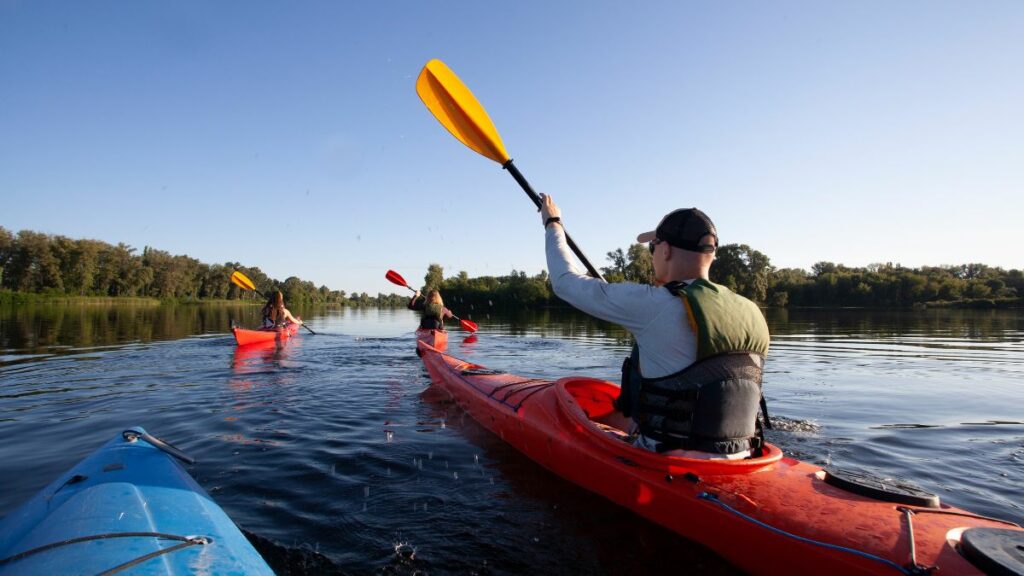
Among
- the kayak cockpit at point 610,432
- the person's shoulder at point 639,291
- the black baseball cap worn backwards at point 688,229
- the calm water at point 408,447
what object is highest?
the black baseball cap worn backwards at point 688,229

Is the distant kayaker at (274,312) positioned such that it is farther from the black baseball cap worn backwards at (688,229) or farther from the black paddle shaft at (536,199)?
the black baseball cap worn backwards at (688,229)

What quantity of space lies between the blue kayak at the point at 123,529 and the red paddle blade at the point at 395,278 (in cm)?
1429

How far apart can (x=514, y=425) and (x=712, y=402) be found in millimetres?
2582

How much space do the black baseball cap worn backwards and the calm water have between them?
185 centimetres

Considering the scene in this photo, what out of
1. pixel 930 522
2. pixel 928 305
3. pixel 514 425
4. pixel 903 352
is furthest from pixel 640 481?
pixel 928 305

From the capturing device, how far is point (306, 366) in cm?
1138

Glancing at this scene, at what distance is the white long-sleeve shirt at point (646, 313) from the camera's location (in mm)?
2854

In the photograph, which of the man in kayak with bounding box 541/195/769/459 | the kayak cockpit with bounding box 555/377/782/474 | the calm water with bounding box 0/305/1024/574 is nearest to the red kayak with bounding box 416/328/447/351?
the calm water with bounding box 0/305/1024/574

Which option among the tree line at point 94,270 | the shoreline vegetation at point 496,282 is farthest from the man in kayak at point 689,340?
the tree line at point 94,270

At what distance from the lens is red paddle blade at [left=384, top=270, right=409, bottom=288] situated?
17.4 meters

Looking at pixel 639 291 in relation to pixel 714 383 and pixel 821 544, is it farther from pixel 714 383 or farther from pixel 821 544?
pixel 821 544

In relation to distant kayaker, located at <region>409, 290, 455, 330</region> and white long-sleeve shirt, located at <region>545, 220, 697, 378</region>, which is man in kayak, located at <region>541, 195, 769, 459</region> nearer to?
white long-sleeve shirt, located at <region>545, 220, 697, 378</region>

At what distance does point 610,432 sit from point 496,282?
8043 centimetres

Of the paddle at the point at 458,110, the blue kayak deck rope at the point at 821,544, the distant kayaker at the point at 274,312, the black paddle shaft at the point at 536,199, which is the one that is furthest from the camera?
the distant kayaker at the point at 274,312
